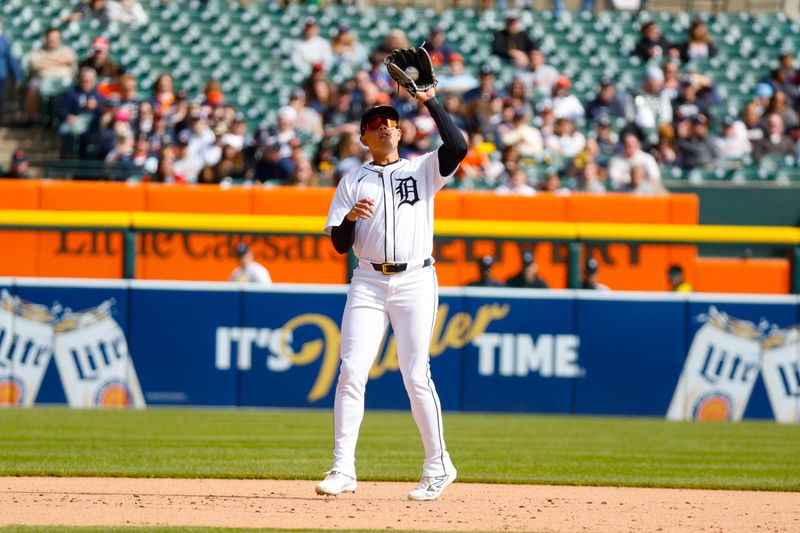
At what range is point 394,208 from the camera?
6133mm

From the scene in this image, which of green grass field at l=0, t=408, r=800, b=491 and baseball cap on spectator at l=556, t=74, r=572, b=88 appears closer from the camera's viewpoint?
green grass field at l=0, t=408, r=800, b=491

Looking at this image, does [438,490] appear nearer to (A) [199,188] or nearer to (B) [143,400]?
(B) [143,400]

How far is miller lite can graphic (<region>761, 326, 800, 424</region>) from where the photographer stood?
39.3 feet

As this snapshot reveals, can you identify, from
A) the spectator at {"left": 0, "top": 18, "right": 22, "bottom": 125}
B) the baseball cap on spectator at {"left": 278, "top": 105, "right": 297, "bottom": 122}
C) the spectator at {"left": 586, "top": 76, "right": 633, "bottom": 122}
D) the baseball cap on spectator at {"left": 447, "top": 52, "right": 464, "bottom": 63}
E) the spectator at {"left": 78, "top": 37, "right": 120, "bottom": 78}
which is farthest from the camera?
the baseball cap on spectator at {"left": 447, "top": 52, "right": 464, "bottom": 63}

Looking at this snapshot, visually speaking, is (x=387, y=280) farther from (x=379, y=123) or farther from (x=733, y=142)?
(x=733, y=142)

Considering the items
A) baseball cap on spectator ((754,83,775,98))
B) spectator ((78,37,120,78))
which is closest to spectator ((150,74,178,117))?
spectator ((78,37,120,78))

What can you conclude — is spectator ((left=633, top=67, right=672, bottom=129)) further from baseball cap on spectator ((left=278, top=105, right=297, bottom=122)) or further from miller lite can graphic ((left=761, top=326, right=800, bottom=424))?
miller lite can graphic ((left=761, top=326, right=800, bottom=424))

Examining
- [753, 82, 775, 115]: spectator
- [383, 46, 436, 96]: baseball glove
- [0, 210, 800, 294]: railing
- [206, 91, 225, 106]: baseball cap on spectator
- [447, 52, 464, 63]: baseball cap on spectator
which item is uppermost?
[447, 52, 464, 63]: baseball cap on spectator

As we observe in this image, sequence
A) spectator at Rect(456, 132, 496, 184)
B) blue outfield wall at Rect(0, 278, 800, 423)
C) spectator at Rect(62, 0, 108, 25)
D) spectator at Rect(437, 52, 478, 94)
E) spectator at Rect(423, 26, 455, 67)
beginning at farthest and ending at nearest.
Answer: spectator at Rect(62, 0, 108, 25), spectator at Rect(423, 26, 455, 67), spectator at Rect(437, 52, 478, 94), spectator at Rect(456, 132, 496, 184), blue outfield wall at Rect(0, 278, 800, 423)

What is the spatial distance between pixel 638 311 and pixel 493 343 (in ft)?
4.35

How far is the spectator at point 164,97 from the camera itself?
15.2 metres

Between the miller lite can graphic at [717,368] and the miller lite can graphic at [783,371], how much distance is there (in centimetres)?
10

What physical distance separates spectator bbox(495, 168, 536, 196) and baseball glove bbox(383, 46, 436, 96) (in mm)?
7200

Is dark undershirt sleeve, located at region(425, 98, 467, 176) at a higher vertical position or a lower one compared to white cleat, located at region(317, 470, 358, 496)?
higher
